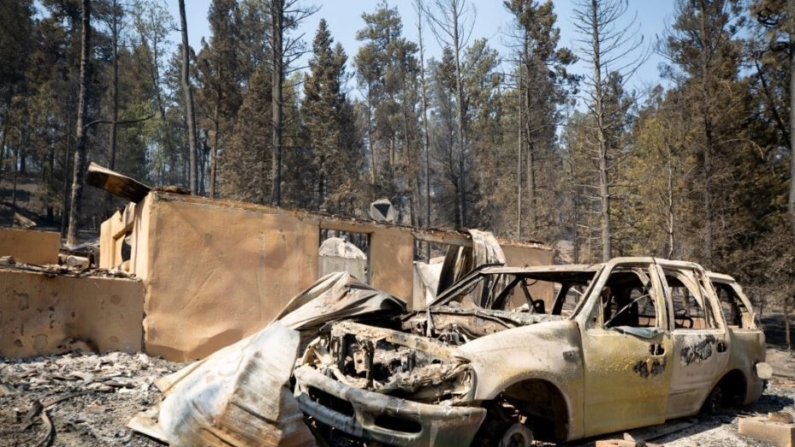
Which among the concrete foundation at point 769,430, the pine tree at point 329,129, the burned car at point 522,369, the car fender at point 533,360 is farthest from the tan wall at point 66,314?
the pine tree at point 329,129

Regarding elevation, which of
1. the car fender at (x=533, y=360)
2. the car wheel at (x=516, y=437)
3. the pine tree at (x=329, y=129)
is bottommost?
the car wheel at (x=516, y=437)

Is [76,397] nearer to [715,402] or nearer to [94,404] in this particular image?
[94,404]

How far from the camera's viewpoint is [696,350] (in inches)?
197

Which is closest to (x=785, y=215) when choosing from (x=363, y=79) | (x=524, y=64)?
(x=524, y=64)

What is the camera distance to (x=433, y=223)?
33906mm

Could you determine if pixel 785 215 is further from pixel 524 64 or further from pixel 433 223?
pixel 433 223

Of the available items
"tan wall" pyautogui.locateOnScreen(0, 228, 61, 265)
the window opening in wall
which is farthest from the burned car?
the window opening in wall

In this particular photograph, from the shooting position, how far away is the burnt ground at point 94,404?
161 inches

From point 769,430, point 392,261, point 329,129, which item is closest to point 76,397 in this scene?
point 392,261

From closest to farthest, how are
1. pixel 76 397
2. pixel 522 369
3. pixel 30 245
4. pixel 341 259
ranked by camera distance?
pixel 522 369 < pixel 76 397 < pixel 30 245 < pixel 341 259

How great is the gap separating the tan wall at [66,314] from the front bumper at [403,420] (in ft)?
15.9

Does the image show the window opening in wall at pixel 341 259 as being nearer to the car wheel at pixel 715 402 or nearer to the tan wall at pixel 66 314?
the tan wall at pixel 66 314

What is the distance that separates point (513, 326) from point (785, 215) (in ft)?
53.7

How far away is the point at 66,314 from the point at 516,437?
5829 mm
